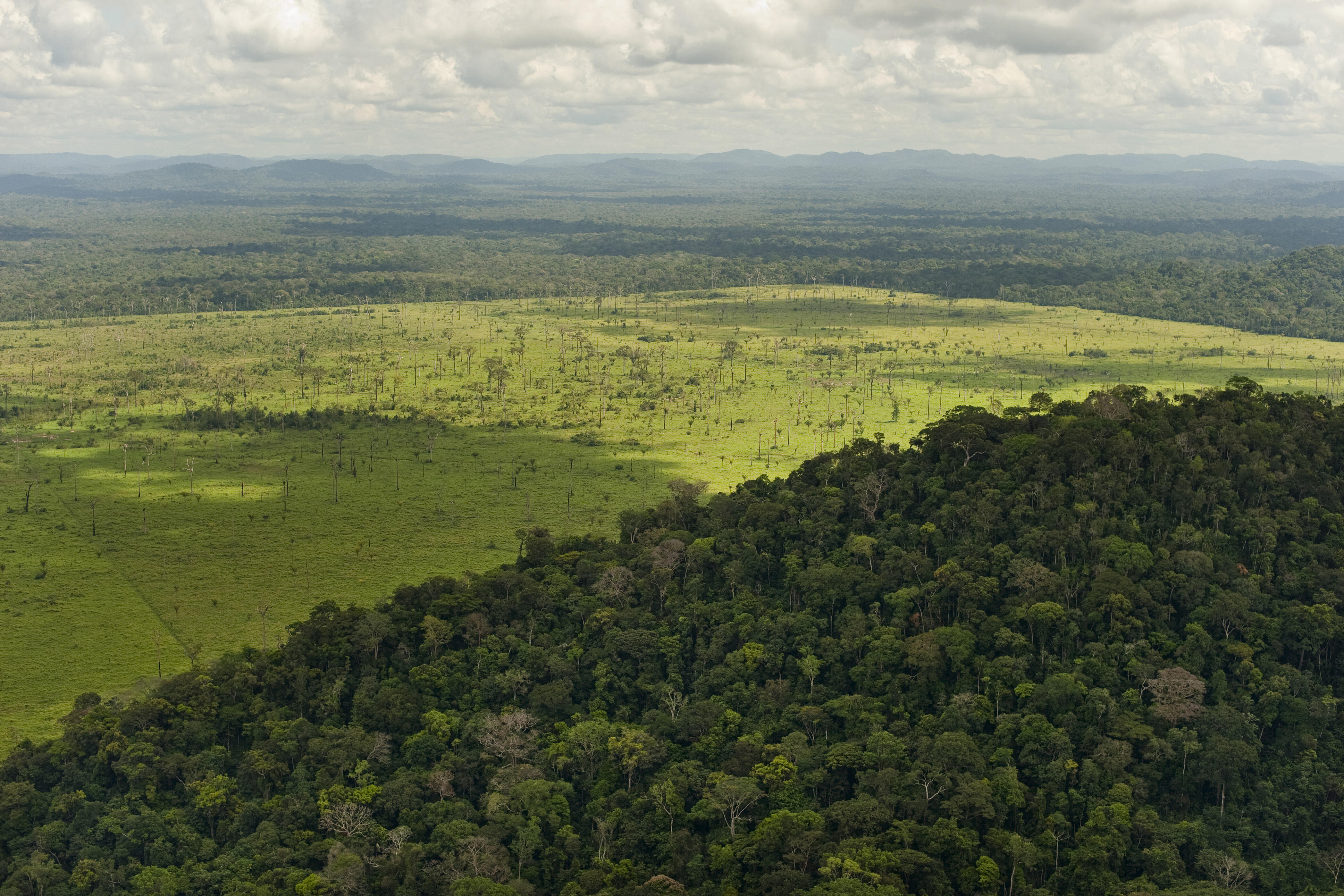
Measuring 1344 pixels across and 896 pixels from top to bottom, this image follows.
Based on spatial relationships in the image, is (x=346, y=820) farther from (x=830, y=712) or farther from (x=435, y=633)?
(x=830, y=712)

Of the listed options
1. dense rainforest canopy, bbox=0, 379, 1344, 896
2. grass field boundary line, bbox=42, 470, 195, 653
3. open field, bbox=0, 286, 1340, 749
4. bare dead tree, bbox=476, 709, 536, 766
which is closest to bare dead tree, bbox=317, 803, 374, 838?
dense rainforest canopy, bbox=0, 379, 1344, 896

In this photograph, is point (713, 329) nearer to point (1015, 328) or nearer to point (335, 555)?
point (1015, 328)

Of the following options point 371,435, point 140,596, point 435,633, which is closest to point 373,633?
point 435,633

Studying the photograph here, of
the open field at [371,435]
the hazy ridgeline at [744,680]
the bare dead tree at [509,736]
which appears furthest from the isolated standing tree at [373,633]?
the open field at [371,435]

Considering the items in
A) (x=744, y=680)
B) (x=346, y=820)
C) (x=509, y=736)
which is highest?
(x=744, y=680)

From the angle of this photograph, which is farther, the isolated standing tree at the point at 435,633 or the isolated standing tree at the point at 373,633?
the isolated standing tree at the point at 435,633

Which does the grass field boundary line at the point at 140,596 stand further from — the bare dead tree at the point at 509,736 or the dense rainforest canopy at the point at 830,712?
the bare dead tree at the point at 509,736

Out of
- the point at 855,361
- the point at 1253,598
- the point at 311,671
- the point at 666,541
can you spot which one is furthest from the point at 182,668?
the point at 855,361
